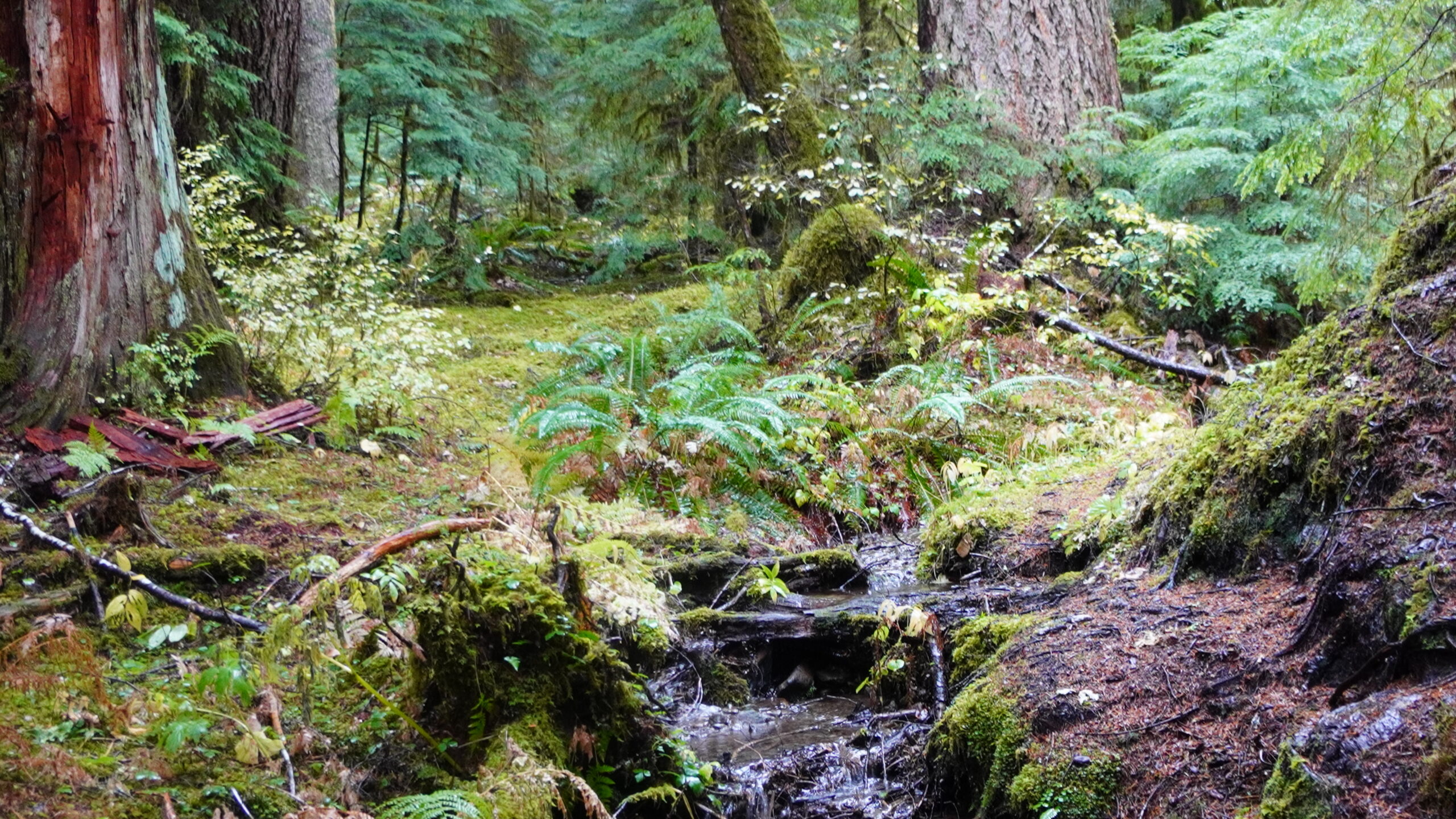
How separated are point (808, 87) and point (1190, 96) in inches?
159

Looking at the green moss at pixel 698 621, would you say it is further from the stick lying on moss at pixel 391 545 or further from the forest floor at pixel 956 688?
the stick lying on moss at pixel 391 545

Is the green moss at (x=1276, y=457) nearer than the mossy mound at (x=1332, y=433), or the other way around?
the mossy mound at (x=1332, y=433)

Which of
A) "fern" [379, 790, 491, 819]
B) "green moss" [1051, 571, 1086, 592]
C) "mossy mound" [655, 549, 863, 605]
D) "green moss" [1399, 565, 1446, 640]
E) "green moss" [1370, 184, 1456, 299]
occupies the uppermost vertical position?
"green moss" [1370, 184, 1456, 299]

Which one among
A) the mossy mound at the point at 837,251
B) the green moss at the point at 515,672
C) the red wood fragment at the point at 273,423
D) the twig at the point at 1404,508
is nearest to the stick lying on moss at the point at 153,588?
the green moss at the point at 515,672

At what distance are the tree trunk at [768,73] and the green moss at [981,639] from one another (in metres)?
7.45

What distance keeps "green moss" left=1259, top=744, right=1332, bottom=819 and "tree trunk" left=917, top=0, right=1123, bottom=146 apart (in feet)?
32.6

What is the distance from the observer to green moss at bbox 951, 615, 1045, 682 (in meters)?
3.34

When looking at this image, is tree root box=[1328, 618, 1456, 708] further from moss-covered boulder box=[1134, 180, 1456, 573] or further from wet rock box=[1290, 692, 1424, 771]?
moss-covered boulder box=[1134, 180, 1456, 573]

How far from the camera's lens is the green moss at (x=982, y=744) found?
2582mm

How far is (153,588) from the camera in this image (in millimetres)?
2896

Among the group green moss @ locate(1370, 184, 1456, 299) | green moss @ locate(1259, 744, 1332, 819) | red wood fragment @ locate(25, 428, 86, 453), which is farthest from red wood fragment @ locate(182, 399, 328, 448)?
green moss @ locate(1370, 184, 1456, 299)

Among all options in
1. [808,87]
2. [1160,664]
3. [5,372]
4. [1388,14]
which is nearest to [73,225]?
[5,372]

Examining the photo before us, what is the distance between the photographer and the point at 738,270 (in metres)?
10.2

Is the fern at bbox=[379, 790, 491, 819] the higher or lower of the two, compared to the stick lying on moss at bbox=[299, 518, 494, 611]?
lower
